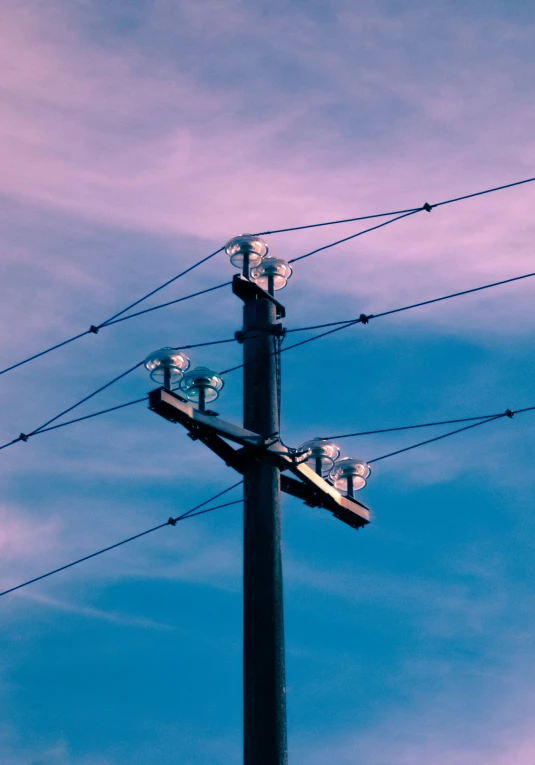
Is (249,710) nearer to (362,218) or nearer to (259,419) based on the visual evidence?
(259,419)

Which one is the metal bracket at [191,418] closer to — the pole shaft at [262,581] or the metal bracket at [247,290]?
the pole shaft at [262,581]

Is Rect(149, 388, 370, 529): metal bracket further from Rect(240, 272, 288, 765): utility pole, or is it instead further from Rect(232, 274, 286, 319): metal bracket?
Rect(232, 274, 286, 319): metal bracket

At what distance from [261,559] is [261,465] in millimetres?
964

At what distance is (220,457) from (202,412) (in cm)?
46

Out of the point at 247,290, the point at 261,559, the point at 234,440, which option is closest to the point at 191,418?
the point at 234,440

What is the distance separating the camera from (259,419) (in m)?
11.2

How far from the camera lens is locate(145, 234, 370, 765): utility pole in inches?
382

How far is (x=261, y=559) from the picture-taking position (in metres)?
10.3

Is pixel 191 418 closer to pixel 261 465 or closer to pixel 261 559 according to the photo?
pixel 261 465

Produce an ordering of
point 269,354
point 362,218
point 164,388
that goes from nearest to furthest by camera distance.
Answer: point 164,388 < point 269,354 < point 362,218

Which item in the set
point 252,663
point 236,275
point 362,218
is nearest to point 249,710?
point 252,663

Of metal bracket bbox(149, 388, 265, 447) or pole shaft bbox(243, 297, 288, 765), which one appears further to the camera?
metal bracket bbox(149, 388, 265, 447)

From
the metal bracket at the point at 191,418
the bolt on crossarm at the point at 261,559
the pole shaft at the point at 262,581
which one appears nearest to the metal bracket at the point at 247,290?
the bolt on crossarm at the point at 261,559

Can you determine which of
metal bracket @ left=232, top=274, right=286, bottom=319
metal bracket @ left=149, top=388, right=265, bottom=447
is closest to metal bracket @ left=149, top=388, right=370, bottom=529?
metal bracket @ left=149, top=388, right=265, bottom=447
